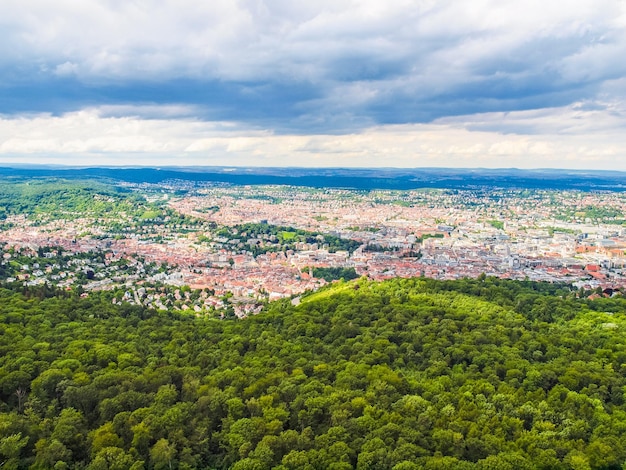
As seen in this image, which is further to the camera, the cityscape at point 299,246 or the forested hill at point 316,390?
the cityscape at point 299,246

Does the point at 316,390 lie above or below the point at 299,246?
above

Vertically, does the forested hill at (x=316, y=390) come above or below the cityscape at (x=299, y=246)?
above

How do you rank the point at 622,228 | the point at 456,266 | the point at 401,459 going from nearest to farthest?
the point at 401,459 → the point at 456,266 → the point at 622,228

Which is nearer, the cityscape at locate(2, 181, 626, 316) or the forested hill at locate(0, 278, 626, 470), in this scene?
the forested hill at locate(0, 278, 626, 470)

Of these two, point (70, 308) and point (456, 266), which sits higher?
point (70, 308)

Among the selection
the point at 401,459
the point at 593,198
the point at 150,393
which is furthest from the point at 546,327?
the point at 593,198

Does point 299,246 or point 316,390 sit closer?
point 316,390

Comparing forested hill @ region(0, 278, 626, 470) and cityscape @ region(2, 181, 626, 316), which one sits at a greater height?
forested hill @ region(0, 278, 626, 470)

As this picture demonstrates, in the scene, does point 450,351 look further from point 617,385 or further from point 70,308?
point 70,308
